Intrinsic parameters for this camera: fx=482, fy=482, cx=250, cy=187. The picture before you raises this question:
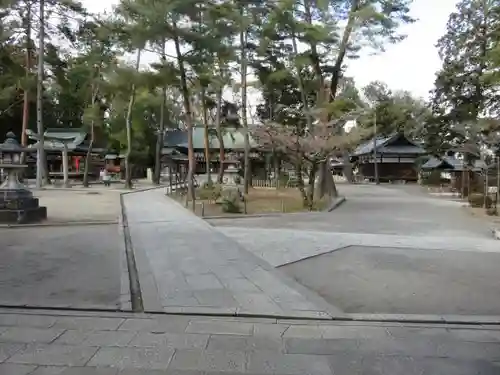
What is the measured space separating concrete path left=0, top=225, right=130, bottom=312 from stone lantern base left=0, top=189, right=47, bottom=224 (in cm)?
134

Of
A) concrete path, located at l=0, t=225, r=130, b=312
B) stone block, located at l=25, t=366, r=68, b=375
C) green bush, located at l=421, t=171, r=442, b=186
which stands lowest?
stone block, located at l=25, t=366, r=68, b=375

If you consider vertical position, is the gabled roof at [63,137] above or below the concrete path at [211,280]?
above

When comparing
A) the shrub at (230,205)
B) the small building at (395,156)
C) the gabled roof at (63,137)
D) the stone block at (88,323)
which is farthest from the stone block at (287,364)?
the small building at (395,156)

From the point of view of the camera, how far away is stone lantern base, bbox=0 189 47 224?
40.5ft

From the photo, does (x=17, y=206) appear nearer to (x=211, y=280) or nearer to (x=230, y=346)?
(x=211, y=280)

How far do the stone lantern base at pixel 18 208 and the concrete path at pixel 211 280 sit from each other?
3507mm

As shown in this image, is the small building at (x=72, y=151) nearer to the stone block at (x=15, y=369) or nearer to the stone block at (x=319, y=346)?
the stone block at (x=15, y=369)

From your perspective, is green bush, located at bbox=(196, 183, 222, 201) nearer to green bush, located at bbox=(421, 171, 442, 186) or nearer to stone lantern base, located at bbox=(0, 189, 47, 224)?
stone lantern base, located at bbox=(0, 189, 47, 224)

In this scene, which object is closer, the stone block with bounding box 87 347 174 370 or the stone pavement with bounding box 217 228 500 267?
the stone block with bounding box 87 347 174 370

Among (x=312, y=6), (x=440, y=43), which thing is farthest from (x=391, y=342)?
(x=440, y=43)

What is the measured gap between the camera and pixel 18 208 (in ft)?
40.8

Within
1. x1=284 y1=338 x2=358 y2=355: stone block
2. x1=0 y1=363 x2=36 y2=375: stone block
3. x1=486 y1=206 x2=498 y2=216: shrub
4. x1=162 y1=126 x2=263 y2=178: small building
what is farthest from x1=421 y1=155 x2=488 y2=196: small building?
x1=0 y1=363 x2=36 y2=375: stone block

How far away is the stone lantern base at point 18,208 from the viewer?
12.4 meters

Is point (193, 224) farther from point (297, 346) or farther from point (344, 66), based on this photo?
point (344, 66)
